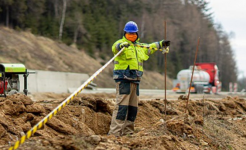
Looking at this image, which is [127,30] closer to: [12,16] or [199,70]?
[199,70]

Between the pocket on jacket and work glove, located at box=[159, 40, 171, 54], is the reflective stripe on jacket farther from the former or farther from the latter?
work glove, located at box=[159, 40, 171, 54]

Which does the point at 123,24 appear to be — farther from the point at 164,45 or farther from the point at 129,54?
the point at 129,54

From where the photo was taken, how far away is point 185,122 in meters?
8.02

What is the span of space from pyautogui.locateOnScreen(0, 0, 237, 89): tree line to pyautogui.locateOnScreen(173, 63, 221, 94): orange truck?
13.2 metres

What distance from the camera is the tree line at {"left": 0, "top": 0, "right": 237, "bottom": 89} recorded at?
1681 inches

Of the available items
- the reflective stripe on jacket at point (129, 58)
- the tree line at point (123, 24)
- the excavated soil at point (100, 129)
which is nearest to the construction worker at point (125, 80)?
the reflective stripe on jacket at point (129, 58)

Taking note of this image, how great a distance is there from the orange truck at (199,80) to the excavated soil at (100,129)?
23151mm

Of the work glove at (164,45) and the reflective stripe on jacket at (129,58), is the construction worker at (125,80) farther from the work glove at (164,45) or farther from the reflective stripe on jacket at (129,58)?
the work glove at (164,45)

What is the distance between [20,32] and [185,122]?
106ft

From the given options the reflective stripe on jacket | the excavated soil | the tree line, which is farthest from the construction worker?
the tree line

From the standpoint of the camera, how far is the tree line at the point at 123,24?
42.7 meters

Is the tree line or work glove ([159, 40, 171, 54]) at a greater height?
the tree line

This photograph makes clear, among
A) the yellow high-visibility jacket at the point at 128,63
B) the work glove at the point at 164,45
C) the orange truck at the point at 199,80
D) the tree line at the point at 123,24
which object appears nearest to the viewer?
the yellow high-visibility jacket at the point at 128,63

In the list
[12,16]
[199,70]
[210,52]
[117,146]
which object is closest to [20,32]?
[12,16]
